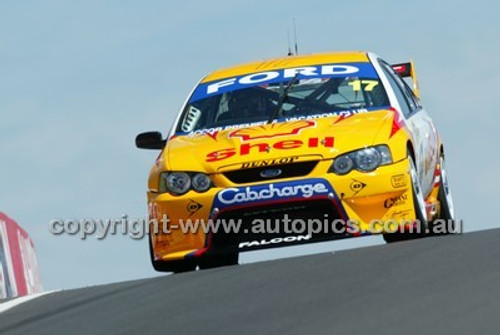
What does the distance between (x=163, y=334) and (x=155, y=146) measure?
5016mm

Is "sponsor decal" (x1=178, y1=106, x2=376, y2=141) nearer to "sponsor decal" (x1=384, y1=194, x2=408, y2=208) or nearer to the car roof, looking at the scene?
"sponsor decal" (x1=384, y1=194, x2=408, y2=208)

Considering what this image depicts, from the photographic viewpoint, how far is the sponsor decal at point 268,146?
10633mm

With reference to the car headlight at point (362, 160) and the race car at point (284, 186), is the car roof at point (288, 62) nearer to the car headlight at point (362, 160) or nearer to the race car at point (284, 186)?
the race car at point (284, 186)

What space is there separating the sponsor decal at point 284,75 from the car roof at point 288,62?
0.10m

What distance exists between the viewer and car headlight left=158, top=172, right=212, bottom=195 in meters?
10.6

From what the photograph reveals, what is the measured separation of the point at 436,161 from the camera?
41.2 ft

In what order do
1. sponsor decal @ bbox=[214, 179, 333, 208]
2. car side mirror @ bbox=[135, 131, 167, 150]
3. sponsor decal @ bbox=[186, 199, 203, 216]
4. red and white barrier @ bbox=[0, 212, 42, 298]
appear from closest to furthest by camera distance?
sponsor decal @ bbox=[214, 179, 333, 208] < sponsor decal @ bbox=[186, 199, 203, 216] < car side mirror @ bbox=[135, 131, 167, 150] < red and white barrier @ bbox=[0, 212, 42, 298]

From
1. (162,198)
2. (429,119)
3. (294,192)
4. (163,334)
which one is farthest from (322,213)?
(163,334)

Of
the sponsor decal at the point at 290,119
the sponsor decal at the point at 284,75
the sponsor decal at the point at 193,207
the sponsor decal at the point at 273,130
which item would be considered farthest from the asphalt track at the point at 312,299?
the sponsor decal at the point at 284,75

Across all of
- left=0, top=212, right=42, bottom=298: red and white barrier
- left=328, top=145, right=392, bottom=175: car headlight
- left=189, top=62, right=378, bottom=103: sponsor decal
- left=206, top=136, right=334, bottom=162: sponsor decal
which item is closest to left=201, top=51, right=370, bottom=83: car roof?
left=189, top=62, right=378, bottom=103: sponsor decal

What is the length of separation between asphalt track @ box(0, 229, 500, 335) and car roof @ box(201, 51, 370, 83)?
102 inches

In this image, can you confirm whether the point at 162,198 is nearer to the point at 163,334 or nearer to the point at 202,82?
the point at 202,82

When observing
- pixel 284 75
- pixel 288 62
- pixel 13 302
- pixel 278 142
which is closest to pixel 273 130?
pixel 278 142

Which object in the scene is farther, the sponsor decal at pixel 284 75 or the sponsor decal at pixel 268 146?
the sponsor decal at pixel 284 75
